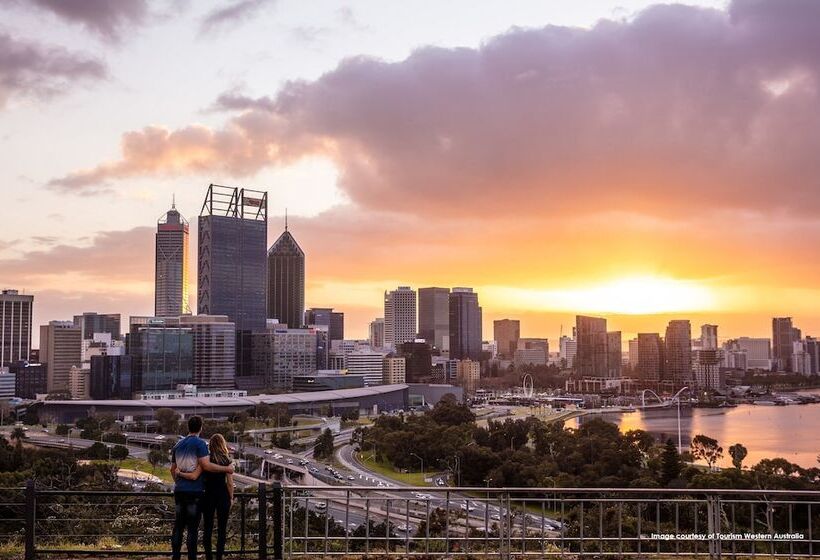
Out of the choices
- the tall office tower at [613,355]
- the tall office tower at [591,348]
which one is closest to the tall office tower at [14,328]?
the tall office tower at [591,348]

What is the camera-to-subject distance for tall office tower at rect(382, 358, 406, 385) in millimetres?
103325

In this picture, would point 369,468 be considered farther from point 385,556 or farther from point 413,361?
point 413,361

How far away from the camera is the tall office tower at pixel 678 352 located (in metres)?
→ 112

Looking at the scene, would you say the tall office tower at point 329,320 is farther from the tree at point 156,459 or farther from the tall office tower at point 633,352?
the tree at point 156,459

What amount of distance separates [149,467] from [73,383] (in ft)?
172

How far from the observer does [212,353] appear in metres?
79.2

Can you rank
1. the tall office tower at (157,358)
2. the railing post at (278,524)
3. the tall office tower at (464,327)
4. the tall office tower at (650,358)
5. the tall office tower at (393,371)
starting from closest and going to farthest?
1. the railing post at (278,524)
2. the tall office tower at (157,358)
3. the tall office tower at (393,371)
4. the tall office tower at (650,358)
5. the tall office tower at (464,327)

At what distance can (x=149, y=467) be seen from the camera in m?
34.2

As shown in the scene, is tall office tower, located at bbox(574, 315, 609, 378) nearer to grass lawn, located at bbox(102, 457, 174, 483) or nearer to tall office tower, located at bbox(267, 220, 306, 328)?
tall office tower, located at bbox(267, 220, 306, 328)

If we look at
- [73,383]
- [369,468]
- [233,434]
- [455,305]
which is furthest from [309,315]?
[369,468]

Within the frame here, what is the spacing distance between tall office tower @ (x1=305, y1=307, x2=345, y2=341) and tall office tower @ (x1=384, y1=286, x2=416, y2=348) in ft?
51.7

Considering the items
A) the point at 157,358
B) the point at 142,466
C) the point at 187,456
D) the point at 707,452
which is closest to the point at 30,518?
the point at 187,456

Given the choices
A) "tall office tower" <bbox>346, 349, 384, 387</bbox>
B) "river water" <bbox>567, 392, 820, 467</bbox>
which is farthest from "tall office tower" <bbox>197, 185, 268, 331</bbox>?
"river water" <bbox>567, 392, 820, 467</bbox>

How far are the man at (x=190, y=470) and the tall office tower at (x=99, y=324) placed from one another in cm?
11236
